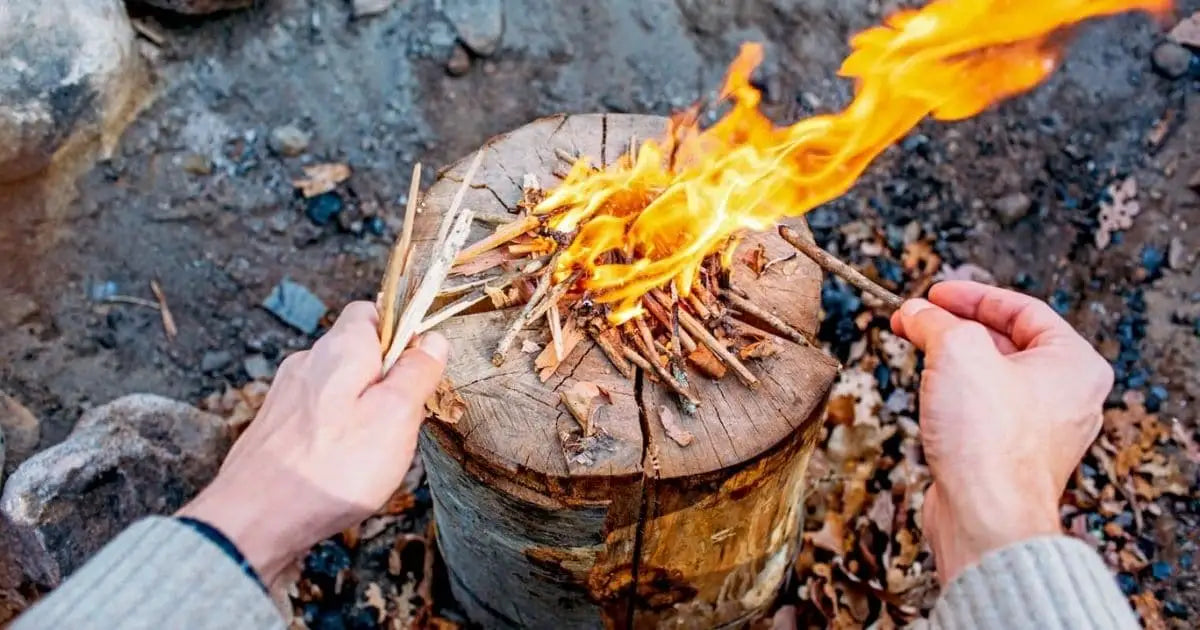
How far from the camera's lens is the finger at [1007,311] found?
104 inches

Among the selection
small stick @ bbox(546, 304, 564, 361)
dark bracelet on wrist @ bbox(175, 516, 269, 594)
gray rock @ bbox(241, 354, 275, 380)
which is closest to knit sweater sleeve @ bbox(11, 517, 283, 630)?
dark bracelet on wrist @ bbox(175, 516, 269, 594)

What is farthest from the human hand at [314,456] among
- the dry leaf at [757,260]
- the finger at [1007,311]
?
the finger at [1007,311]

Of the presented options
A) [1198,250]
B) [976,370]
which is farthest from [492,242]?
[1198,250]

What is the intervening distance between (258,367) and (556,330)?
2.40 meters

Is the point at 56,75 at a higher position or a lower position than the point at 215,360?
higher

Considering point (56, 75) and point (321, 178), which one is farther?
point (321, 178)

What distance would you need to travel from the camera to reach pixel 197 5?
5113 millimetres

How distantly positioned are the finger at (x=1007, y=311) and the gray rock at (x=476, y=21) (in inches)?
129

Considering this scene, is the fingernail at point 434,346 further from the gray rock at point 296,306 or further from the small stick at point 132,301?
the small stick at point 132,301

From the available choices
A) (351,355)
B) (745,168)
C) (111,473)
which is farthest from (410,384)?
(111,473)

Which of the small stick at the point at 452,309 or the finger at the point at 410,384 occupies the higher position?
the finger at the point at 410,384

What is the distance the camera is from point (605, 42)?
5488 mm

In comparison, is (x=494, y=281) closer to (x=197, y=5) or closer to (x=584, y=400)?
(x=584, y=400)

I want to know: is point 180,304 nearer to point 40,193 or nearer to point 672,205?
point 40,193
